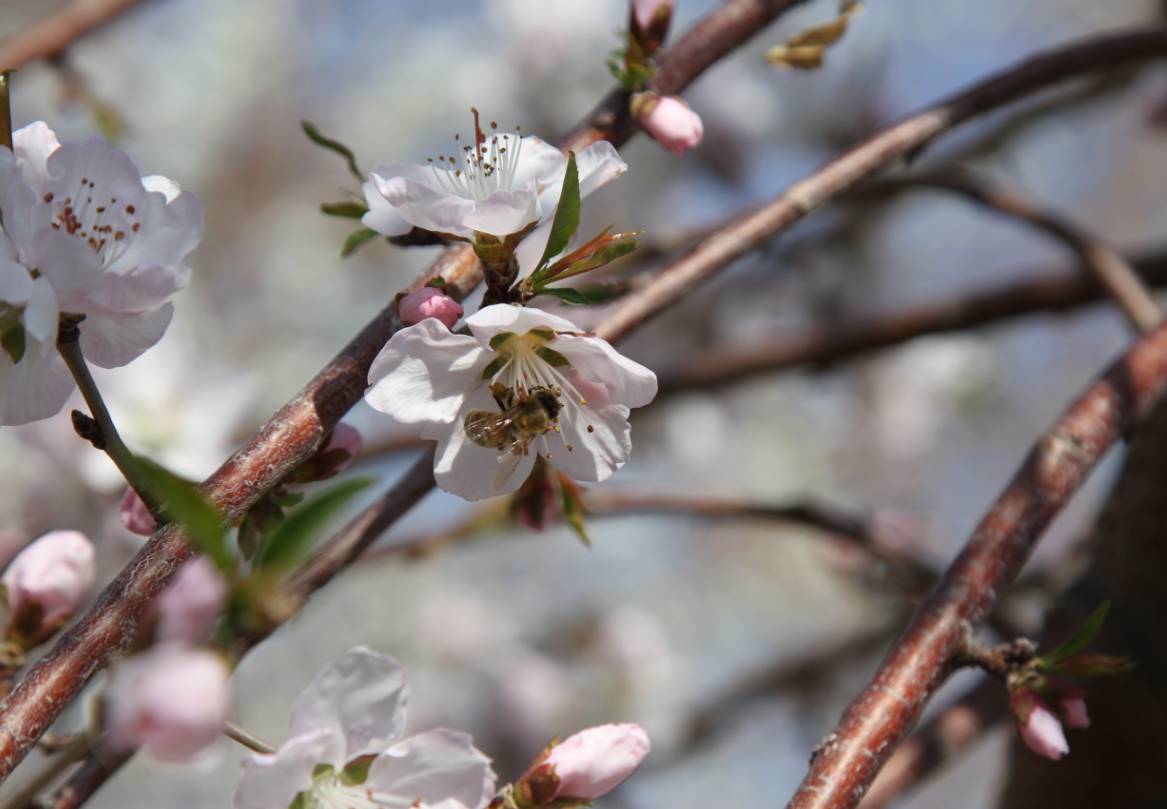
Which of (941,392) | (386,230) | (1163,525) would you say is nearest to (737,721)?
(1163,525)

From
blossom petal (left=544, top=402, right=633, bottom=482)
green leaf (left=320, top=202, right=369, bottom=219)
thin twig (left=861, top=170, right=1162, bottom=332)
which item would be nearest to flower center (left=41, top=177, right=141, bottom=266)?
green leaf (left=320, top=202, right=369, bottom=219)

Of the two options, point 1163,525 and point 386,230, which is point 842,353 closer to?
point 1163,525

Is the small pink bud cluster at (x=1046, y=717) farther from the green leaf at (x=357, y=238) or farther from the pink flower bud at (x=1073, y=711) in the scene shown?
the green leaf at (x=357, y=238)

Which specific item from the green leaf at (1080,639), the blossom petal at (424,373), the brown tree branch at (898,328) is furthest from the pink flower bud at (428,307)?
the brown tree branch at (898,328)

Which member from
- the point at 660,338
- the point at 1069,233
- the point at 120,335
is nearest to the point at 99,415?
the point at 120,335

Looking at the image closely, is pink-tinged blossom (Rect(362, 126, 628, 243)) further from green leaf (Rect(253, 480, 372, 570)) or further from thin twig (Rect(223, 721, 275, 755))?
thin twig (Rect(223, 721, 275, 755))
